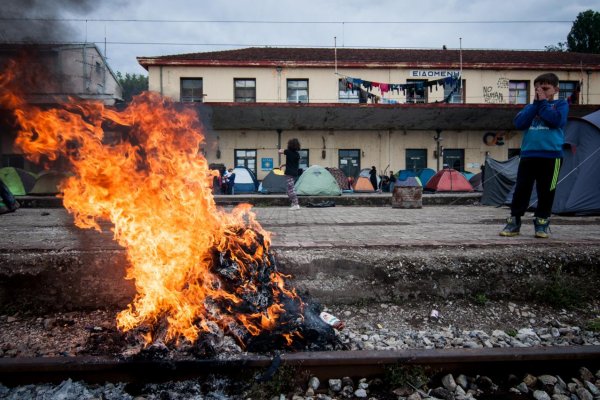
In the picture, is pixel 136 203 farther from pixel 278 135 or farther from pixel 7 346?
pixel 278 135

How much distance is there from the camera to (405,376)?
2.70 meters

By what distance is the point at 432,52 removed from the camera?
28234mm

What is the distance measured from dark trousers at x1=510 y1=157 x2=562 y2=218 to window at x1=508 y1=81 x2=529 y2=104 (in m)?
23.6

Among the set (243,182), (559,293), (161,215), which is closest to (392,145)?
(243,182)

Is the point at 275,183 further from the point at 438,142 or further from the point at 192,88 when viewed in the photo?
the point at 438,142

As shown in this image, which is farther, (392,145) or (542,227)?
(392,145)

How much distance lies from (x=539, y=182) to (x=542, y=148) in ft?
1.57

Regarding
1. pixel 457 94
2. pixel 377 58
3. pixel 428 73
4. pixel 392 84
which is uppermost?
pixel 377 58

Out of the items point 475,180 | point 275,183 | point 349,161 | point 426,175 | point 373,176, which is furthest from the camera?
point 349,161

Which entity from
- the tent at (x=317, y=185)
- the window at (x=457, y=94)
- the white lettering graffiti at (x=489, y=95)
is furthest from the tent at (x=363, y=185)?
the white lettering graffiti at (x=489, y=95)

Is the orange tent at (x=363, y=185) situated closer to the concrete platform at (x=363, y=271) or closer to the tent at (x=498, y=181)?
the tent at (x=498, y=181)

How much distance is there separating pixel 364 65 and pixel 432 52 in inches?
314

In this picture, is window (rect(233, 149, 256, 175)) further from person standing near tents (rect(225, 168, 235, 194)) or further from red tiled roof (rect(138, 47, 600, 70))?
red tiled roof (rect(138, 47, 600, 70))

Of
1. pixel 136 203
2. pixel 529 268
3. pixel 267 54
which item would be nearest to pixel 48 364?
pixel 136 203
